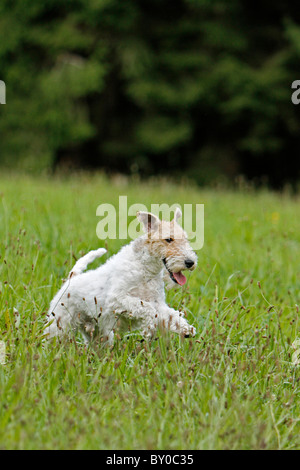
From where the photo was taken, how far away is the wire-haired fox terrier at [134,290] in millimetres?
3398

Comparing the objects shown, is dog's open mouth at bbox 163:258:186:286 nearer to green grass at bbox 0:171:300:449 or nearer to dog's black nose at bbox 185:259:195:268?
dog's black nose at bbox 185:259:195:268

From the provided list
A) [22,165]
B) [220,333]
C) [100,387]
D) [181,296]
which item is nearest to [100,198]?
[181,296]

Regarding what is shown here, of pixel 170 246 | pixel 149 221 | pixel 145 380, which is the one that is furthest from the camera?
pixel 149 221

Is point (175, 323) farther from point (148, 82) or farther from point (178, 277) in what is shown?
point (148, 82)

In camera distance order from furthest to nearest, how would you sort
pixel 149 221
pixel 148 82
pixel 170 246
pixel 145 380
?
1. pixel 148 82
2. pixel 149 221
3. pixel 170 246
4. pixel 145 380

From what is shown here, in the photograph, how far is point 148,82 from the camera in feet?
60.6

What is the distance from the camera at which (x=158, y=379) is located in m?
3.23

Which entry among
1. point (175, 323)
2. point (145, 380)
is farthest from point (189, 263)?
point (145, 380)

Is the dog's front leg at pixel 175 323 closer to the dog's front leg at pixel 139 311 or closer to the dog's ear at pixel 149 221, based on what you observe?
the dog's front leg at pixel 139 311

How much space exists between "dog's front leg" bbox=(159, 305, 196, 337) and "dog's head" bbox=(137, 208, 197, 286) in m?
0.19

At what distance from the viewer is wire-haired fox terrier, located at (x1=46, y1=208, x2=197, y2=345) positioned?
3398mm

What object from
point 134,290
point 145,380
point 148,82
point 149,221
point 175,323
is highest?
point 148,82

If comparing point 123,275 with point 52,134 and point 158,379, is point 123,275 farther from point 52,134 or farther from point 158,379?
point 52,134

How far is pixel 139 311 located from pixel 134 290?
0.15 m
